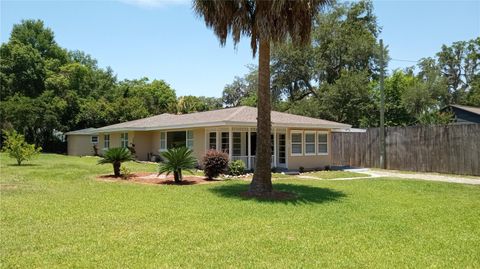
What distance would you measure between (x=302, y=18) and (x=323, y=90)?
Answer: 3033 centimetres

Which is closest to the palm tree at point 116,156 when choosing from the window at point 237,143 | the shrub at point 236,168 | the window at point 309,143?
the shrub at point 236,168

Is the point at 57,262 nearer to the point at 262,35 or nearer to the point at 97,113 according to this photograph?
the point at 262,35

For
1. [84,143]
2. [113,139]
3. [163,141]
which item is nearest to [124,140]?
[113,139]

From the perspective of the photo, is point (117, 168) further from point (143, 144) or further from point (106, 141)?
point (106, 141)

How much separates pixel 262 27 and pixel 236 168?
8.31 metres

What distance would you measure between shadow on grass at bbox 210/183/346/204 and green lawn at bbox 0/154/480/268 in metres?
0.04

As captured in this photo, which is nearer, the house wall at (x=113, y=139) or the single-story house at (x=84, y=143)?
the house wall at (x=113, y=139)

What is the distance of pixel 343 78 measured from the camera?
40.1 metres

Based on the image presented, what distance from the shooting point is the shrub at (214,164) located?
56.2 feet

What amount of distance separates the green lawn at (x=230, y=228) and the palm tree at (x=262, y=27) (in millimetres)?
1446

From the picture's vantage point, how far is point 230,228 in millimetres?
8125

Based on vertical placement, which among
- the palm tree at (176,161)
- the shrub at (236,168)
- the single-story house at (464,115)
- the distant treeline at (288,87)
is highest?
the distant treeline at (288,87)

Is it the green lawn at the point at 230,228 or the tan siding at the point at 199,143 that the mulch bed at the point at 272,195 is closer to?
the green lawn at the point at 230,228

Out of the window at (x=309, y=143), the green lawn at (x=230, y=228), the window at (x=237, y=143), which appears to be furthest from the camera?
the window at (x=309, y=143)
